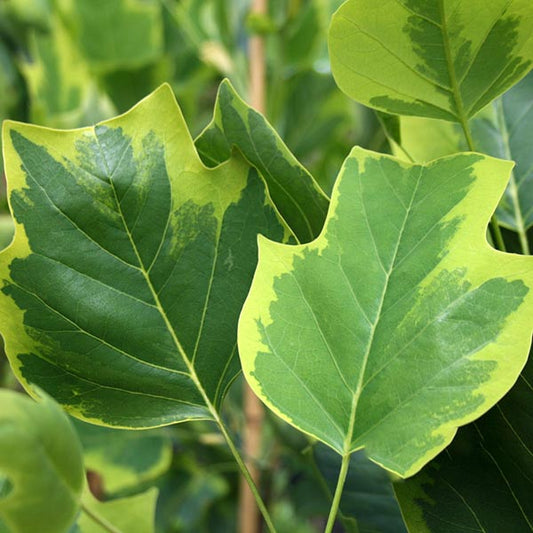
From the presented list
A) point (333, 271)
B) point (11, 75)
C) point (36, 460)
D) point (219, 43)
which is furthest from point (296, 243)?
point (11, 75)

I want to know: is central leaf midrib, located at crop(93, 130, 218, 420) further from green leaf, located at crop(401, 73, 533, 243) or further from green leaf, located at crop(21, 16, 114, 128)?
green leaf, located at crop(21, 16, 114, 128)

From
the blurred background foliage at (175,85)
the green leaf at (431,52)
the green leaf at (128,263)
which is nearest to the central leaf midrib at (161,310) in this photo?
the green leaf at (128,263)

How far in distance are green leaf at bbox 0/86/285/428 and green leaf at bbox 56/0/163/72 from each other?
64 cm

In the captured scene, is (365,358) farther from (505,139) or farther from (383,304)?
(505,139)

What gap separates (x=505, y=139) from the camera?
386 millimetres

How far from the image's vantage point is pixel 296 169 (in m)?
0.30

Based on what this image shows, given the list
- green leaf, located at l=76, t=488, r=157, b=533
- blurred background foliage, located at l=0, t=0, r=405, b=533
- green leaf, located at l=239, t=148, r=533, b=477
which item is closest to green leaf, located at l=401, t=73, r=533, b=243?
green leaf, located at l=239, t=148, r=533, b=477

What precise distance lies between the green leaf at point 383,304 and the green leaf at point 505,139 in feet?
0.36

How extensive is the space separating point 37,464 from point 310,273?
124mm

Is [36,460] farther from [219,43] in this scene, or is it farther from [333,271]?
[219,43]

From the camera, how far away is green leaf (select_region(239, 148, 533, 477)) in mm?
246

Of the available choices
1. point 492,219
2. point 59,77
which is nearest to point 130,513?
point 492,219

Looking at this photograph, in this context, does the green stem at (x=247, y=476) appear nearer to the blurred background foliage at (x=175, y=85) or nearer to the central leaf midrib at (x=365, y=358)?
the central leaf midrib at (x=365, y=358)

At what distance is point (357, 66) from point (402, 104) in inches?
1.1
